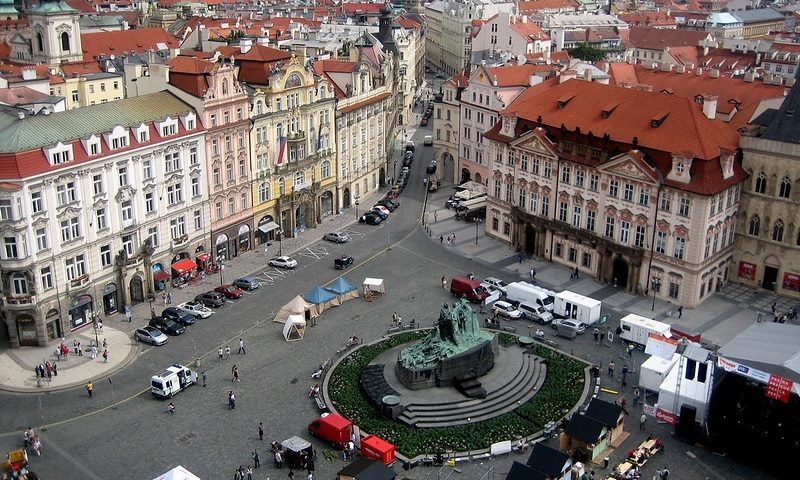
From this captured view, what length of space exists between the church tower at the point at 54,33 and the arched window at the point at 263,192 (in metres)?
62.6

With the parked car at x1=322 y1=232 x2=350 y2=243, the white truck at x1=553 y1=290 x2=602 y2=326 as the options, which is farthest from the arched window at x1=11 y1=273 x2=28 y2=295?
the white truck at x1=553 y1=290 x2=602 y2=326

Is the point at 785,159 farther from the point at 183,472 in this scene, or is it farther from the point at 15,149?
the point at 15,149

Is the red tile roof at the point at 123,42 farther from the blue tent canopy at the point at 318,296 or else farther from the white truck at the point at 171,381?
the white truck at the point at 171,381

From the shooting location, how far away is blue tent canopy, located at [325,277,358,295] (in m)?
83.5

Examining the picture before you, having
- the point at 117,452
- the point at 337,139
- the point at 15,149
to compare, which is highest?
the point at 15,149

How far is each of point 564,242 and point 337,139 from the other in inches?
1363

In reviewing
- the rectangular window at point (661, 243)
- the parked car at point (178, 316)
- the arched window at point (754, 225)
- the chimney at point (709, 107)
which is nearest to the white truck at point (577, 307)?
the rectangular window at point (661, 243)

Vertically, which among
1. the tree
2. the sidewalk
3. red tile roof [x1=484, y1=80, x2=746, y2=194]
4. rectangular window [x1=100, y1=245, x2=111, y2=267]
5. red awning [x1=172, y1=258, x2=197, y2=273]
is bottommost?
the sidewalk

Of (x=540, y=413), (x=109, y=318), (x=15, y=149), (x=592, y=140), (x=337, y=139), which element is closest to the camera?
(x=540, y=413)

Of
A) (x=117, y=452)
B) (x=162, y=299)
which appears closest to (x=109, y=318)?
(x=162, y=299)

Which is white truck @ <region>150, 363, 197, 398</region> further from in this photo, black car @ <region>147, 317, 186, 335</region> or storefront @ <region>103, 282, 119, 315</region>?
storefront @ <region>103, 282, 119, 315</region>

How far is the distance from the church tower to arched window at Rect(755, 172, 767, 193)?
366 ft

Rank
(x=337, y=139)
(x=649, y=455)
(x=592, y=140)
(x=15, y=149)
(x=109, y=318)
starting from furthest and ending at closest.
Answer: (x=337, y=139) → (x=592, y=140) → (x=109, y=318) → (x=15, y=149) → (x=649, y=455)

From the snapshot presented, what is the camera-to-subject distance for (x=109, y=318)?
80062 millimetres
